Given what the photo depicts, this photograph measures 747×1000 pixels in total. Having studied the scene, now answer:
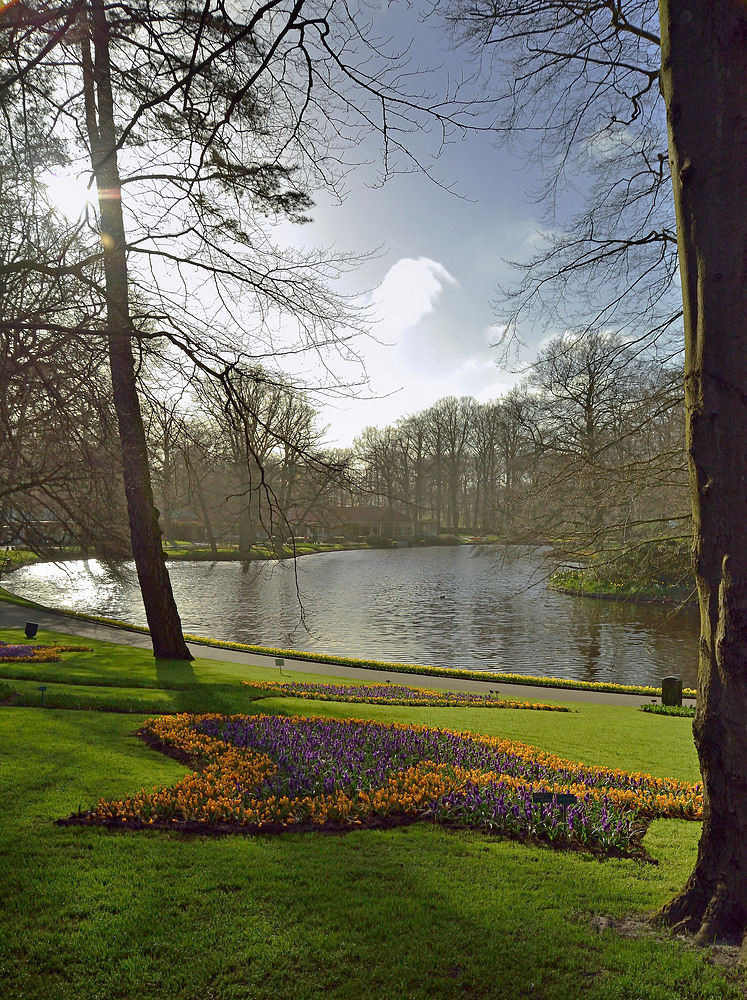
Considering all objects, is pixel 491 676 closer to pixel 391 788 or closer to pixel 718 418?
pixel 391 788

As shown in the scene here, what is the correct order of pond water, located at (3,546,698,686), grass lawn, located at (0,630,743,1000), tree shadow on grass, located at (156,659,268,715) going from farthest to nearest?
pond water, located at (3,546,698,686), tree shadow on grass, located at (156,659,268,715), grass lawn, located at (0,630,743,1000)

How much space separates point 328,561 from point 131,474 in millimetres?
44290

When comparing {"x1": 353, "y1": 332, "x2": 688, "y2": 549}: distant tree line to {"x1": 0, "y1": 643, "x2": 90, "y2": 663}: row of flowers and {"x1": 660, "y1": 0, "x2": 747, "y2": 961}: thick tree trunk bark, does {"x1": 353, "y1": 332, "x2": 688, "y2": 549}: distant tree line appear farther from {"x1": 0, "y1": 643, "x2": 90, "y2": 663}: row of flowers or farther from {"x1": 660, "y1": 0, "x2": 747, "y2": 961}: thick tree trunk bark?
{"x1": 0, "y1": 643, "x2": 90, "y2": 663}: row of flowers

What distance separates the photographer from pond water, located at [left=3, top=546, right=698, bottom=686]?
18.3 m

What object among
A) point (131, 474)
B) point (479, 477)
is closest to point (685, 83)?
point (131, 474)

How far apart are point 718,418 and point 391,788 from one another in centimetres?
371

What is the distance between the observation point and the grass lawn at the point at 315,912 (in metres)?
2.74

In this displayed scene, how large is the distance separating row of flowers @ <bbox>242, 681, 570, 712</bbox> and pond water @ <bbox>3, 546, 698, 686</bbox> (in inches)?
51.2

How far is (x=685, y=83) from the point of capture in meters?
3.10

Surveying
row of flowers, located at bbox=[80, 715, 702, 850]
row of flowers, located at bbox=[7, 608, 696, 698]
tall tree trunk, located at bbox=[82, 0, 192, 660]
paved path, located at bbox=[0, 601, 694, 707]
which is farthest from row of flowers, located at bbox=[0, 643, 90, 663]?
row of flowers, located at bbox=[80, 715, 702, 850]

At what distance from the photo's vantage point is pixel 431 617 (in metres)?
25.9

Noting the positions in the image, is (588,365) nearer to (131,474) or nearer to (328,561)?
(131,474)

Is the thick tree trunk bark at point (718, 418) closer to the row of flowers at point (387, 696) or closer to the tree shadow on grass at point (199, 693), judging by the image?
the tree shadow on grass at point (199, 693)

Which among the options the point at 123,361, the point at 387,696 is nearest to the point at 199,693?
the point at 387,696
